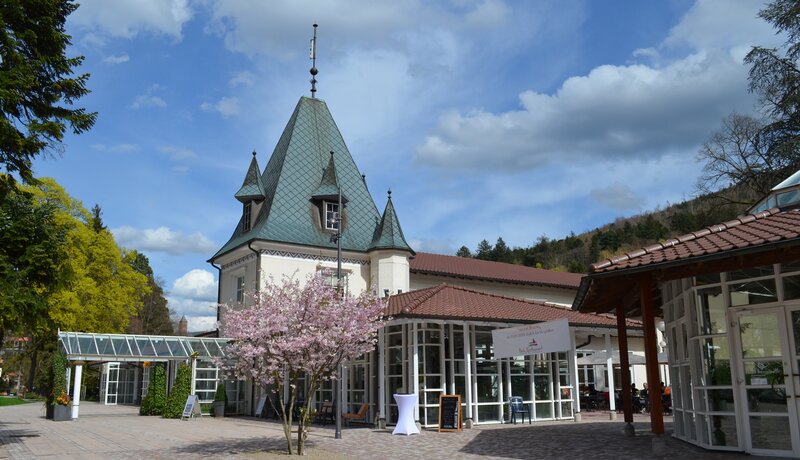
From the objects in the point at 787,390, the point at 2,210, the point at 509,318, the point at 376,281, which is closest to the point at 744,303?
the point at 787,390

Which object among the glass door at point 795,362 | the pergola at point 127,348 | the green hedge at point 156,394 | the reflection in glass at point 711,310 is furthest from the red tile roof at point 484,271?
the glass door at point 795,362

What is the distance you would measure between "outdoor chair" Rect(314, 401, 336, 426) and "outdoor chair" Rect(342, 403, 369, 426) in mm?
640

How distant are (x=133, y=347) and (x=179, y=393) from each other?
3029 mm

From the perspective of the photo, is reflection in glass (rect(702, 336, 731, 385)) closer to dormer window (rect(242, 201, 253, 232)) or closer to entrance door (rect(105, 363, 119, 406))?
dormer window (rect(242, 201, 253, 232))

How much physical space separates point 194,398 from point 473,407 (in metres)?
11.3

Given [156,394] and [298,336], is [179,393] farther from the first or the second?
[298,336]

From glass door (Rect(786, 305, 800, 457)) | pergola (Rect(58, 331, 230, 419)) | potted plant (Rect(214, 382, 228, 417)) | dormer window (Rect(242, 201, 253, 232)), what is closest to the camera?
glass door (Rect(786, 305, 800, 457))

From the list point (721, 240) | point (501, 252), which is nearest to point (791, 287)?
point (721, 240)

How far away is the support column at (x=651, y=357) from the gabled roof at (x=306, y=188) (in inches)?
668

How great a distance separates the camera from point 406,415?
57.1 feet

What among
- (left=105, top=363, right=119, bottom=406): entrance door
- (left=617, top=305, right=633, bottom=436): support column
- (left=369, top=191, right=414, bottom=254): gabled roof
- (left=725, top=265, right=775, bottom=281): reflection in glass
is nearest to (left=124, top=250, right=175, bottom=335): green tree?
(left=105, top=363, right=119, bottom=406): entrance door

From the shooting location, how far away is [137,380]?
129 ft

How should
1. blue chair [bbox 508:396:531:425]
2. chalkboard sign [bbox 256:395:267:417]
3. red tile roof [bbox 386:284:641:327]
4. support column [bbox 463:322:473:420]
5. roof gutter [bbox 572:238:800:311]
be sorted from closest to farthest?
roof gutter [bbox 572:238:800:311] < red tile roof [bbox 386:284:641:327] < support column [bbox 463:322:473:420] < blue chair [bbox 508:396:531:425] < chalkboard sign [bbox 256:395:267:417]

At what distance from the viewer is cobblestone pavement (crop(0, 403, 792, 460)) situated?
1255 centimetres
